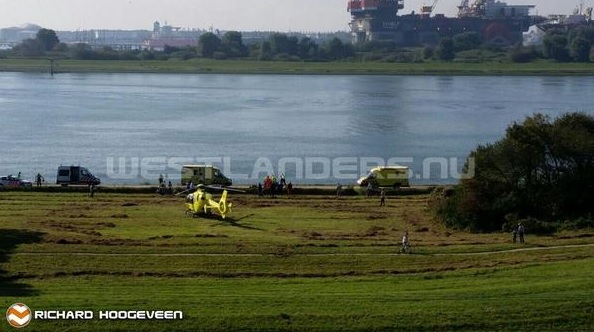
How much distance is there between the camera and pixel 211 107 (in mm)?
90625

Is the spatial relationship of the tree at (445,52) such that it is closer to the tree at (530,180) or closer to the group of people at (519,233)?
the tree at (530,180)

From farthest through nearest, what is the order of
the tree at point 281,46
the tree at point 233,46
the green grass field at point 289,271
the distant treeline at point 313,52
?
the tree at point 233,46 → the tree at point 281,46 → the distant treeline at point 313,52 → the green grass field at point 289,271

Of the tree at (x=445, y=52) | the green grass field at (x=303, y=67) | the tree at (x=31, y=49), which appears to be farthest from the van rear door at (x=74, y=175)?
the tree at (x=31, y=49)

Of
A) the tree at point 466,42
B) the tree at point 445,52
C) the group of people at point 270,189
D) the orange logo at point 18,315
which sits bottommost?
the group of people at point 270,189

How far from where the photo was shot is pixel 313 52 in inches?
6540

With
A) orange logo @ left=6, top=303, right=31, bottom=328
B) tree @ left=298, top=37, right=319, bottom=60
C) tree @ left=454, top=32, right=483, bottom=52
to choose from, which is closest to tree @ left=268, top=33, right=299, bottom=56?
tree @ left=298, top=37, right=319, bottom=60

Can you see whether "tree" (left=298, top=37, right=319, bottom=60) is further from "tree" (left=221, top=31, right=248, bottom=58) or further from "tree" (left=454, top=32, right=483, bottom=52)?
"tree" (left=454, top=32, right=483, bottom=52)

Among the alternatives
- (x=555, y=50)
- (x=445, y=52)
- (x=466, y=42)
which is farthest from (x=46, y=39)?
(x=555, y=50)

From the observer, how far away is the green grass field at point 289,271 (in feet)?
55.1

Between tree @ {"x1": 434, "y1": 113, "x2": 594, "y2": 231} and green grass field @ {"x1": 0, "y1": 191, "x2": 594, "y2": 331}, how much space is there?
1.04 metres

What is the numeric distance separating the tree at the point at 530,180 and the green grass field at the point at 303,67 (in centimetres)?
11291

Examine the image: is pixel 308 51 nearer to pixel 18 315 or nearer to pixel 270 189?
pixel 270 189

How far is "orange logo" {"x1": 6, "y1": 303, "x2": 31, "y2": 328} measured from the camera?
16.1 metres

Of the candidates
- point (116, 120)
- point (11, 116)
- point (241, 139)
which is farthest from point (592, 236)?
point (11, 116)
